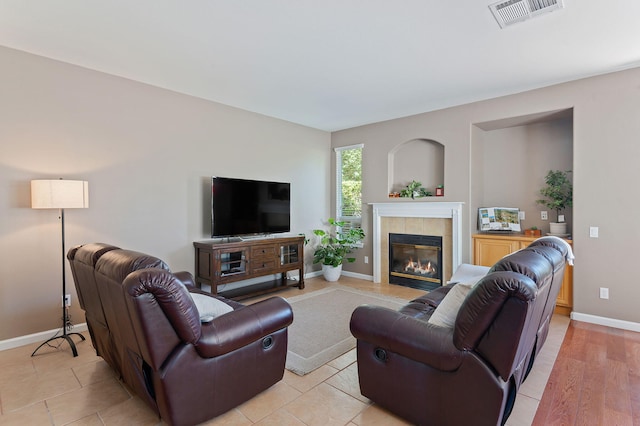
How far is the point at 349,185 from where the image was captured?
Result: 6.09 meters

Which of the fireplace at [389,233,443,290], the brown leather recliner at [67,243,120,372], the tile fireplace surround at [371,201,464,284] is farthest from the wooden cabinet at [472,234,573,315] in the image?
the brown leather recliner at [67,243,120,372]

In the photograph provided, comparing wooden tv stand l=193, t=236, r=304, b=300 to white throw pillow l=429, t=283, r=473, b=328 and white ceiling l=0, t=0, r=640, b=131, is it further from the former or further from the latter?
white throw pillow l=429, t=283, r=473, b=328

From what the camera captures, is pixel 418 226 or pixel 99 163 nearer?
pixel 99 163

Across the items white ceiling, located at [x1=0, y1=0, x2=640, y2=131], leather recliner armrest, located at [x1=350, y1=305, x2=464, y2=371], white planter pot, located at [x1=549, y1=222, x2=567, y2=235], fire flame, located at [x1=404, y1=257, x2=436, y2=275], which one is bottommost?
fire flame, located at [x1=404, y1=257, x2=436, y2=275]

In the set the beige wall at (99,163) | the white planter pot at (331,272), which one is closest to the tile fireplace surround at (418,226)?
the white planter pot at (331,272)

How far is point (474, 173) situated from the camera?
467 cm

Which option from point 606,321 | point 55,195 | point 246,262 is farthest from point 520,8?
point 55,195

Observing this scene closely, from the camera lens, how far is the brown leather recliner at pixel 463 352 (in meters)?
1.51

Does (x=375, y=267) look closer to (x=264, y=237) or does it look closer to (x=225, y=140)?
(x=264, y=237)

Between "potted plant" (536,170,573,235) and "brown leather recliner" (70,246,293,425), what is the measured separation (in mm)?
3793

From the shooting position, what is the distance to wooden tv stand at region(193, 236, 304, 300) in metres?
4.09

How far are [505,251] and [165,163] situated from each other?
4.54 meters

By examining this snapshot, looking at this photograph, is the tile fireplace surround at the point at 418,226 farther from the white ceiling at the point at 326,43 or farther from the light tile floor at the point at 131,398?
the light tile floor at the point at 131,398

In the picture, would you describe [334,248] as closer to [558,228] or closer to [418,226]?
[418,226]
